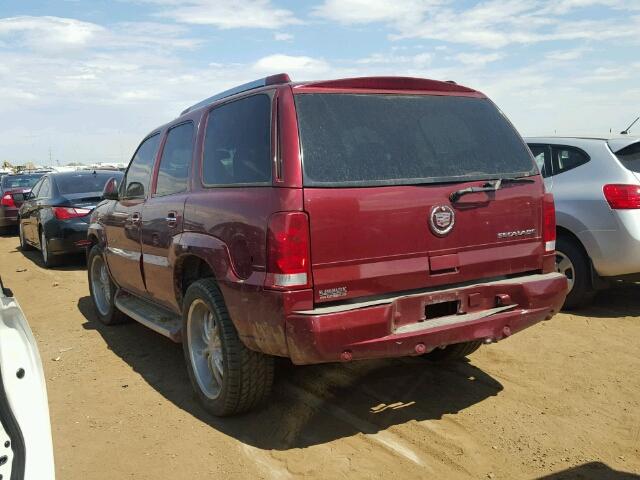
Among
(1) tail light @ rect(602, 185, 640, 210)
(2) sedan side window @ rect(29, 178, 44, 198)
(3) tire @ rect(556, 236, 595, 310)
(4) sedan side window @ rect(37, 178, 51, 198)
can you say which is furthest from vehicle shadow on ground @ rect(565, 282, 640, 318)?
(2) sedan side window @ rect(29, 178, 44, 198)

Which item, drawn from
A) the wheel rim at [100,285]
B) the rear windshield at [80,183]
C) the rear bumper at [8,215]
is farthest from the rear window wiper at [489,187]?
the rear bumper at [8,215]

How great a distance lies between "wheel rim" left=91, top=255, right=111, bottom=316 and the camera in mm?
6129

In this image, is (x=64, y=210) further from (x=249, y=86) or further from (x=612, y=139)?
(x=612, y=139)

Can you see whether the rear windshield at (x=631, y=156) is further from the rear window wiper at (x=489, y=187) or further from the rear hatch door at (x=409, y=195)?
the rear window wiper at (x=489, y=187)

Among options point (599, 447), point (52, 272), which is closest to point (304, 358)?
point (599, 447)

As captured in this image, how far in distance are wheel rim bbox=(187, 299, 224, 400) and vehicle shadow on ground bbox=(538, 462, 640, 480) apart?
196 centimetres

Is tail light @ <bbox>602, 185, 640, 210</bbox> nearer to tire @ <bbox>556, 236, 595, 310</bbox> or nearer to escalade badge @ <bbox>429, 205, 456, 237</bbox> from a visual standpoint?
tire @ <bbox>556, 236, 595, 310</bbox>

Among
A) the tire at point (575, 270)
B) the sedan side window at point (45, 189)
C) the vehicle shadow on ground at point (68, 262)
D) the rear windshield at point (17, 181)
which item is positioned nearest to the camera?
the tire at point (575, 270)

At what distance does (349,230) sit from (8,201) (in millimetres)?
14331

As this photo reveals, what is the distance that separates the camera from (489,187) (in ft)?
11.4

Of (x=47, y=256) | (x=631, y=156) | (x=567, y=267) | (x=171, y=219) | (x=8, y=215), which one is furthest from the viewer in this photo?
(x=8, y=215)

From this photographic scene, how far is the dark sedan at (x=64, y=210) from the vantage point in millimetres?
9500

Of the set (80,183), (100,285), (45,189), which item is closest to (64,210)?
(80,183)

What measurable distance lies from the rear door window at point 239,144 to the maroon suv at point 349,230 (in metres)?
0.01
